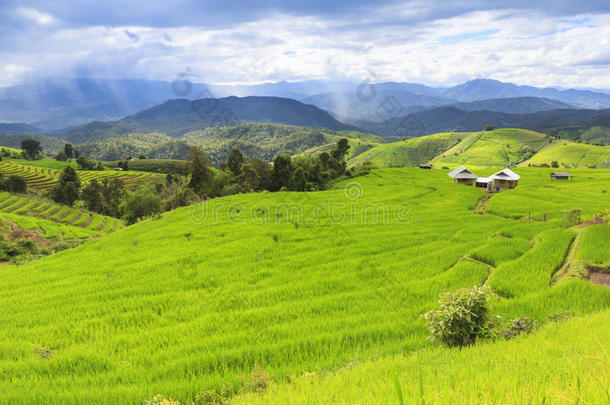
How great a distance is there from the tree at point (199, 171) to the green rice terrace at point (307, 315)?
29.0 meters

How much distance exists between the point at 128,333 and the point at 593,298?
15.0 meters

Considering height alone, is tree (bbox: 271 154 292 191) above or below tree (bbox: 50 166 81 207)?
above

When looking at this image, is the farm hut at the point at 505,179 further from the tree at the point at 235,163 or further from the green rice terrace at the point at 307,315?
the tree at the point at 235,163

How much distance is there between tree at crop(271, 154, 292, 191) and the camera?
213 ft

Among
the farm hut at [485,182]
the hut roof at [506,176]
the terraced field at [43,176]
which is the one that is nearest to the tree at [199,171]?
the farm hut at [485,182]

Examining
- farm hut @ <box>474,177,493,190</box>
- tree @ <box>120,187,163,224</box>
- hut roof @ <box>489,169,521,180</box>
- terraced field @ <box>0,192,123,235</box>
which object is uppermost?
hut roof @ <box>489,169,521,180</box>

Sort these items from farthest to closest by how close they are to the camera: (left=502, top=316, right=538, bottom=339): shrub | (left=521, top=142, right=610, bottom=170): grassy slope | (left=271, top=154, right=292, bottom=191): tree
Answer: (left=521, top=142, right=610, bottom=170): grassy slope → (left=271, top=154, right=292, bottom=191): tree → (left=502, top=316, right=538, bottom=339): shrub

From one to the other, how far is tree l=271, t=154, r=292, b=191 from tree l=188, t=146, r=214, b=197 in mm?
14250

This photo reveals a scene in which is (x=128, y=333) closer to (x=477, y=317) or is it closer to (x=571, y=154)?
(x=477, y=317)

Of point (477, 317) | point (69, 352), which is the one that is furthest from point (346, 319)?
point (69, 352)

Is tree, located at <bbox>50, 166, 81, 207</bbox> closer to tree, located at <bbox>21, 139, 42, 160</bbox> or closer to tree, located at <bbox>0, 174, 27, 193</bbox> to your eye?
tree, located at <bbox>0, 174, 27, 193</bbox>

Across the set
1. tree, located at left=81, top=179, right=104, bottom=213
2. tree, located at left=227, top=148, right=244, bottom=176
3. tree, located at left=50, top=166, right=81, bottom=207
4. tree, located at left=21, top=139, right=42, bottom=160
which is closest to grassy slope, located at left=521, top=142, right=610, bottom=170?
tree, located at left=227, top=148, right=244, bottom=176

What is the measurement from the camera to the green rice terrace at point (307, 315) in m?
4.18

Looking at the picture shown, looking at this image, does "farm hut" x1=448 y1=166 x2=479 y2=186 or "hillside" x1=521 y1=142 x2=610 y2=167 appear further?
"hillside" x1=521 y1=142 x2=610 y2=167
